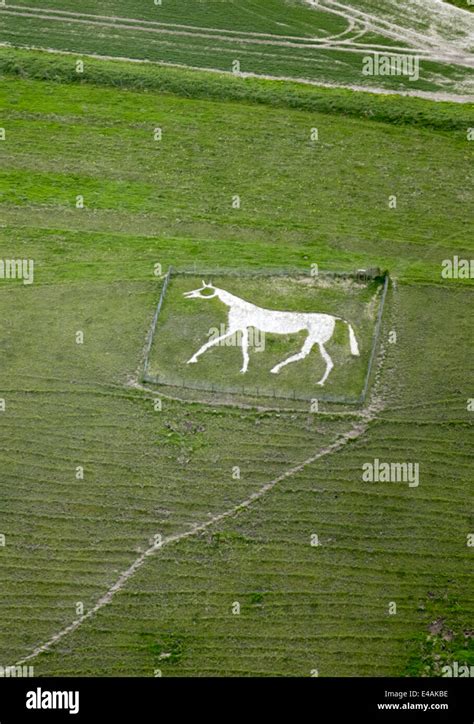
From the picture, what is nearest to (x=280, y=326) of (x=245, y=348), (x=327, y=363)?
(x=245, y=348)

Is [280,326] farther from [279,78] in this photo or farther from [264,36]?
[264,36]

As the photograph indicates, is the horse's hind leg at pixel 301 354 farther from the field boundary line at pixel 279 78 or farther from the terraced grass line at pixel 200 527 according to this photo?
the field boundary line at pixel 279 78

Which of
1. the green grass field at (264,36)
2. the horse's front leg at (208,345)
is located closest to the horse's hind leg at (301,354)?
the horse's front leg at (208,345)

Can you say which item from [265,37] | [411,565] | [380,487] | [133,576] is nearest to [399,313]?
[380,487]

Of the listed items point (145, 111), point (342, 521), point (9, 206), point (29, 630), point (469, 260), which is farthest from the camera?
point (145, 111)

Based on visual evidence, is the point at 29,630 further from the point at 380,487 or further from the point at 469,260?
the point at 469,260

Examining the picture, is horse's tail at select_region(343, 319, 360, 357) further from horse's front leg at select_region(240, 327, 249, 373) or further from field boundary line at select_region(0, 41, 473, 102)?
field boundary line at select_region(0, 41, 473, 102)
